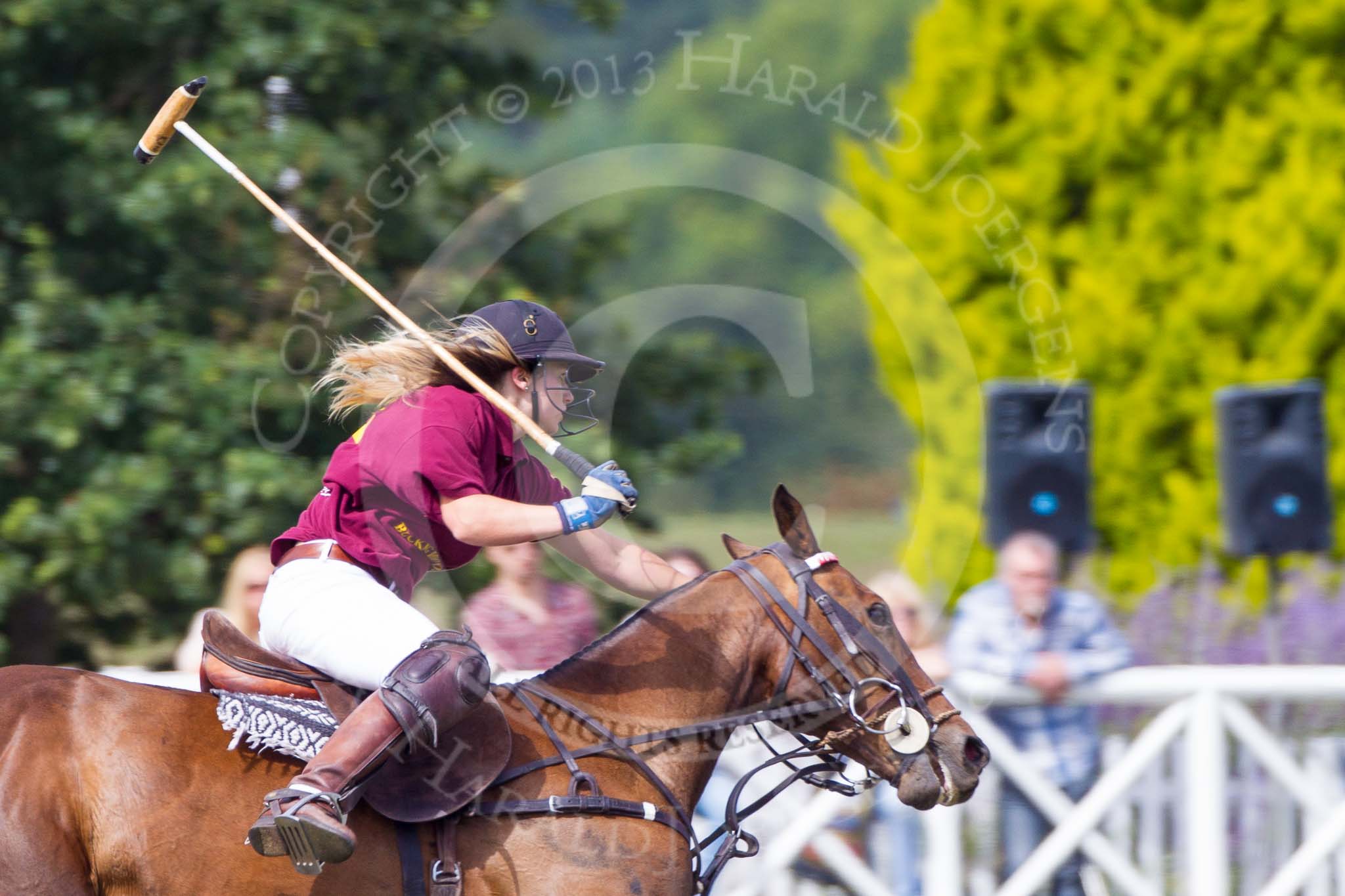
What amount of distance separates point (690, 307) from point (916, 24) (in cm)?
326

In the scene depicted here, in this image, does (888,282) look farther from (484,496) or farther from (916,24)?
(484,496)

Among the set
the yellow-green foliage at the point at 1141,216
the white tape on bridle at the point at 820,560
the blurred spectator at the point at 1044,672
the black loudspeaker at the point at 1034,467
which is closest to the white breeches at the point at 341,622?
the white tape on bridle at the point at 820,560

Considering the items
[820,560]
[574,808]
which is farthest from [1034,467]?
[574,808]

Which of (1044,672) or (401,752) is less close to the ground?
(1044,672)

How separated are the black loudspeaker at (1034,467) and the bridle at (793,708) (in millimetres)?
3150

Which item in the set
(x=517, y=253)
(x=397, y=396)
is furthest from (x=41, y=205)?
(x=397, y=396)

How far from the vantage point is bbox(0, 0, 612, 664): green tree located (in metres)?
7.18

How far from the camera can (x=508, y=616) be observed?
5.58 meters

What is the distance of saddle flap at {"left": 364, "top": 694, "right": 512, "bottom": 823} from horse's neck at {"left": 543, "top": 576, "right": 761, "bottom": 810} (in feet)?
0.97

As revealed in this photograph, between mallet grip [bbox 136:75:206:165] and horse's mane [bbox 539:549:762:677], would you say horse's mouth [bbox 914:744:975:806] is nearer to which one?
horse's mane [bbox 539:549:762:677]

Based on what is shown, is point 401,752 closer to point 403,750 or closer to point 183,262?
point 403,750

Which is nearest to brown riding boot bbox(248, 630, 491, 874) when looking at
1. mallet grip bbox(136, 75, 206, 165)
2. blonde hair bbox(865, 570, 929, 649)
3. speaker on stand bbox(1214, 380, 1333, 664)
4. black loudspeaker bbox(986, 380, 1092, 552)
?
mallet grip bbox(136, 75, 206, 165)

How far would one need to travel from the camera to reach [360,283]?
14.0ft

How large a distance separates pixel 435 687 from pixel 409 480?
1.69 feet
